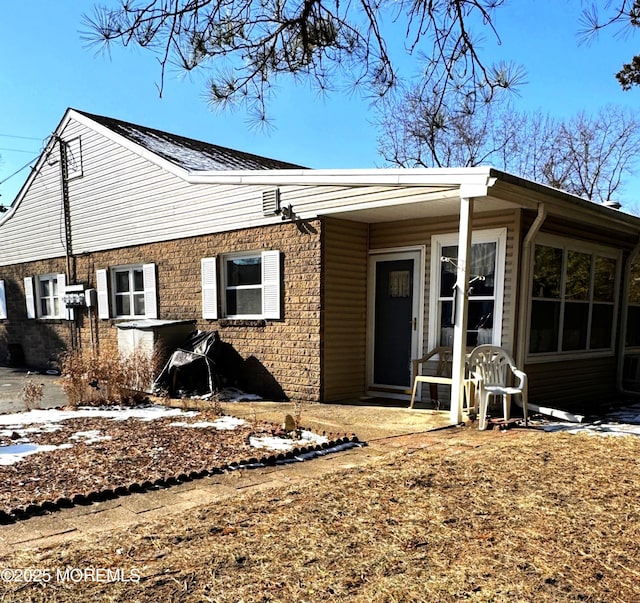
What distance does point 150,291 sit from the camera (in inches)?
383

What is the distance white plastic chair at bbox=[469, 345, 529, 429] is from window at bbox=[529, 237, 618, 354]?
3.04 ft

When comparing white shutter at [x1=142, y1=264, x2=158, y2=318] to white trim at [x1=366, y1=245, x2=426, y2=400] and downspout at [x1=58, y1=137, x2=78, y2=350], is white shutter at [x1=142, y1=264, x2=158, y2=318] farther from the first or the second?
white trim at [x1=366, y1=245, x2=426, y2=400]

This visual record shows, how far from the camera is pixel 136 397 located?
7281 mm

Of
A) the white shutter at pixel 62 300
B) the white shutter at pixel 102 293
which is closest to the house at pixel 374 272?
the white shutter at pixel 102 293

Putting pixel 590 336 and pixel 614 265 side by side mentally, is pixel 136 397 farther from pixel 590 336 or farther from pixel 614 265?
pixel 614 265

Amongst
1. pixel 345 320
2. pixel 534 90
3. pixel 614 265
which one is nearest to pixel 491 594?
pixel 534 90

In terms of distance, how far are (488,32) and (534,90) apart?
0.60 meters

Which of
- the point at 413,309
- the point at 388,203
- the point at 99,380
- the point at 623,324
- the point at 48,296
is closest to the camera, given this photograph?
the point at 388,203

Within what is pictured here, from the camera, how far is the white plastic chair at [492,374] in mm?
5527

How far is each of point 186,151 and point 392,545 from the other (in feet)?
33.7

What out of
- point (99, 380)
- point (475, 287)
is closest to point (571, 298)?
point (475, 287)

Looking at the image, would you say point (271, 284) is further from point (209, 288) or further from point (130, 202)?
point (130, 202)

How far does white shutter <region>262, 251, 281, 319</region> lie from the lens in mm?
7551

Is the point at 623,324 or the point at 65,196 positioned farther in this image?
the point at 65,196
